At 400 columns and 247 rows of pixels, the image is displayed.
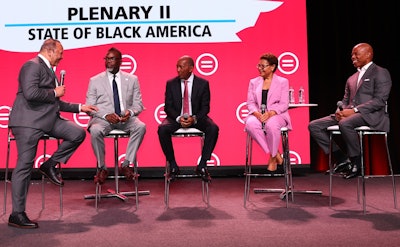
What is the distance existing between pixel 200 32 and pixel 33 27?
209 centimetres

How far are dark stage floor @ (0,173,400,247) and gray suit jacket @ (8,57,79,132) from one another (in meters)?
0.73

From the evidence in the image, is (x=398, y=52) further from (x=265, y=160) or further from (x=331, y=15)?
(x=265, y=160)

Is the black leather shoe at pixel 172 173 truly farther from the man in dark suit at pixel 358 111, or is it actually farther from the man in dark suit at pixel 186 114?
the man in dark suit at pixel 358 111

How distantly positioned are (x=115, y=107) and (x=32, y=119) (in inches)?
50.7

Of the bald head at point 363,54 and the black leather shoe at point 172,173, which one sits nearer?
the black leather shoe at point 172,173

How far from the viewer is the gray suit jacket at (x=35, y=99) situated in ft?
10.6

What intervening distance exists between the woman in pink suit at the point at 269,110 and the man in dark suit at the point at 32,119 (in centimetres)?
162

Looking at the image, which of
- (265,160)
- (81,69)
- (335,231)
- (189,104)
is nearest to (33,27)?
(81,69)

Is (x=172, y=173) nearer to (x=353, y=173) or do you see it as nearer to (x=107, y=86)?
(x=107, y=86)

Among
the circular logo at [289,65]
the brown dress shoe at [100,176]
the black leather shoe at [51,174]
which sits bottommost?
the brown dress shoe at [100,176]

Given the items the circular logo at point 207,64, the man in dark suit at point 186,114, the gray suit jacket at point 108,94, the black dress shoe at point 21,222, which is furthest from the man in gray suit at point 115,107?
the circular logo at point 207,64

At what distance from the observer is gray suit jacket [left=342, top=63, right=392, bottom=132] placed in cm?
384

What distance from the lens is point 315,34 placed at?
19.5ft

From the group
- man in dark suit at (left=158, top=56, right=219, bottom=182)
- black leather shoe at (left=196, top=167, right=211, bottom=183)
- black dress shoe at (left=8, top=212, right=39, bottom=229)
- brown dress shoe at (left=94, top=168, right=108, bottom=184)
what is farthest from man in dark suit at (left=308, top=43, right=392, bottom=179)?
black dress shoe at (left=8, top=212, right=39, bottom=229)
